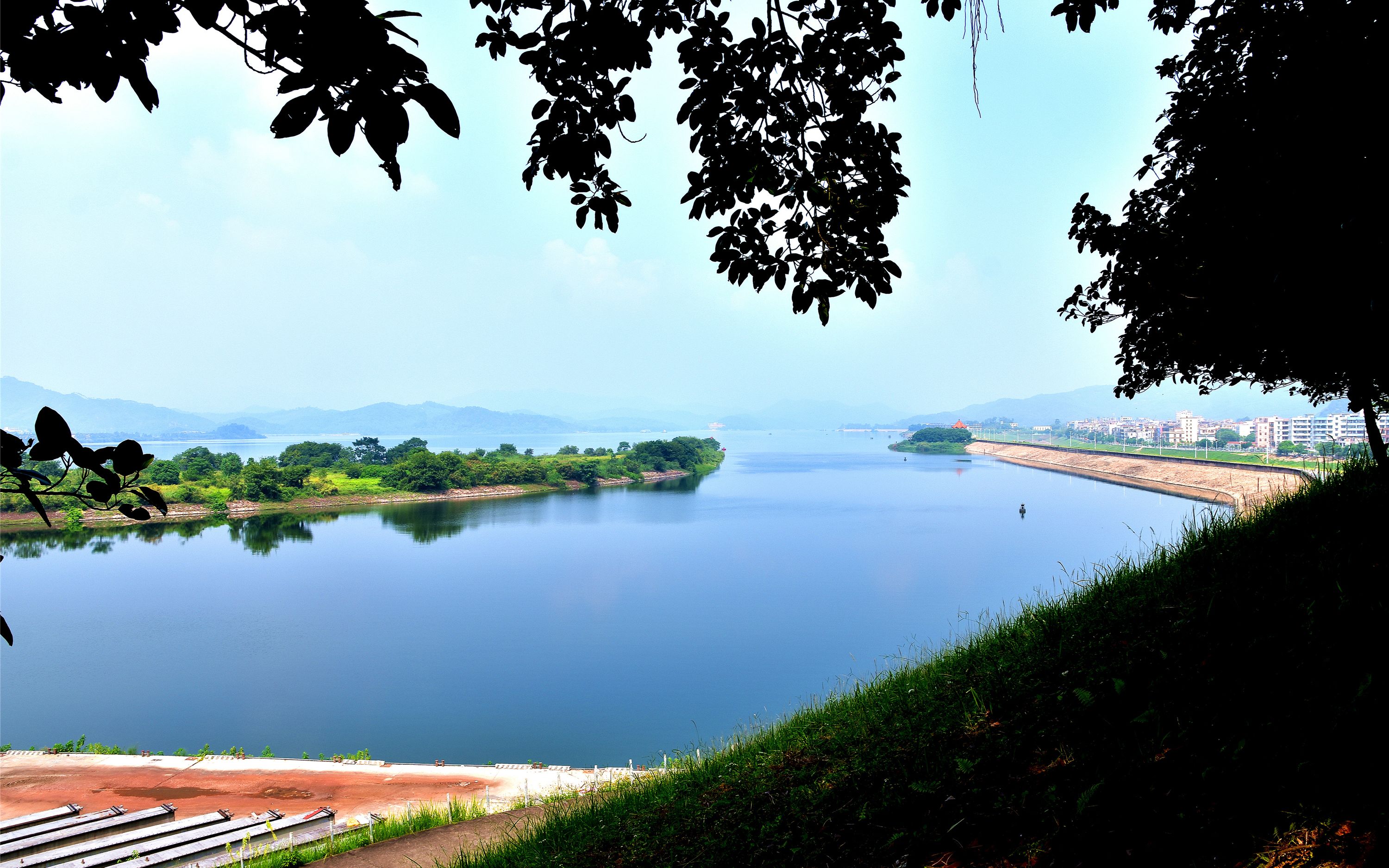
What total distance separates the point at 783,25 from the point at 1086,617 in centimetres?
303

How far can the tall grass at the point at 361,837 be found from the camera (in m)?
5.55

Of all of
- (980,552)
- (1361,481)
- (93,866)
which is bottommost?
(980,552)

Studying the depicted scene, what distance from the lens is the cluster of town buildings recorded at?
40306mm

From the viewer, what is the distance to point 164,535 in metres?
37.9

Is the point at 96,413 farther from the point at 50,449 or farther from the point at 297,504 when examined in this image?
the point at 50,449

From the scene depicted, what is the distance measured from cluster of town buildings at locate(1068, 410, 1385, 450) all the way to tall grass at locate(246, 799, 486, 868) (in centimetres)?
2220

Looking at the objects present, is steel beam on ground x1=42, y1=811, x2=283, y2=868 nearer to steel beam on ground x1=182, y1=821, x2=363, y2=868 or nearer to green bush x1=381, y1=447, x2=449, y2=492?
steel beam on ground x1=182, y1=821, x2=363, y2=868

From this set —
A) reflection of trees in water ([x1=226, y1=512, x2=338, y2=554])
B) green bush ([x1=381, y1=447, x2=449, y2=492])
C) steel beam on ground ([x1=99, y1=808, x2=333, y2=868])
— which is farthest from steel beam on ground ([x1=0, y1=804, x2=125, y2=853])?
green bush ([x1=381, y1=447, x2=449, y2=492])

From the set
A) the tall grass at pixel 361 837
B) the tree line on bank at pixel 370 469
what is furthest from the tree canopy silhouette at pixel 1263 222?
the tree line on bank at pixel 370 469

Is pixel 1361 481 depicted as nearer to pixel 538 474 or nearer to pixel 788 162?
pixel 788 162

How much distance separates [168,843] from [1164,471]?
201 feet

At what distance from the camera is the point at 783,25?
260 cm

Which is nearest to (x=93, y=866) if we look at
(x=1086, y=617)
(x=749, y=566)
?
(x=1086, y=617)

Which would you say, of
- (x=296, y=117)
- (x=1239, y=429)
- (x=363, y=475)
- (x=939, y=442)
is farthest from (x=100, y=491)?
(x=939, y=442)
